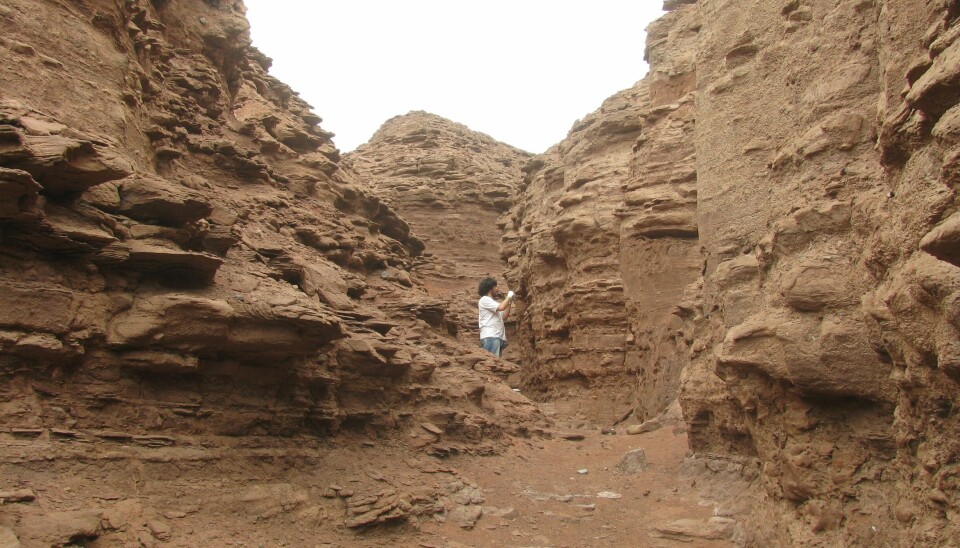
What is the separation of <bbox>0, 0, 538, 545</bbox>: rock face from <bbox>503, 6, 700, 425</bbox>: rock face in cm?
325

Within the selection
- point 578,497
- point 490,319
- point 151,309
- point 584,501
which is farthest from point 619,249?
point 151,309

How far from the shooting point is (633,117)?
1500 centimetres

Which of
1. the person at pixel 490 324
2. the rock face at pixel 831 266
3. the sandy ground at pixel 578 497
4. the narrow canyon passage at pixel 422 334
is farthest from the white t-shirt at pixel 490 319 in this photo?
the rock face at pixel 831 266

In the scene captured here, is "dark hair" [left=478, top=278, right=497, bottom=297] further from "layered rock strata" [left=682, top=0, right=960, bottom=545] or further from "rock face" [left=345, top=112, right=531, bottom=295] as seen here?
"rock face" [left=345, top=112, right=531, bottom=295]

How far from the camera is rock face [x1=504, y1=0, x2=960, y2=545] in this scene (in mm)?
3668

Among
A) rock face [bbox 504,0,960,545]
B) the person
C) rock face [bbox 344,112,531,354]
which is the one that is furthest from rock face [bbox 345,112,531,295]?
rock face [bbox 504,0,960,545]

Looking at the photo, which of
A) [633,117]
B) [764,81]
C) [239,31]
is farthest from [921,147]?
[633,117]

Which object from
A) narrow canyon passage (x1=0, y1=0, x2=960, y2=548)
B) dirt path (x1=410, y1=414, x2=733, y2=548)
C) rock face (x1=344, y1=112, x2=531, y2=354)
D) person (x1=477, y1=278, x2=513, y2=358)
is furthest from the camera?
rock face (x1=344, y1=112, x2=531, y2=354)

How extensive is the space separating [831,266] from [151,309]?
16.6ft

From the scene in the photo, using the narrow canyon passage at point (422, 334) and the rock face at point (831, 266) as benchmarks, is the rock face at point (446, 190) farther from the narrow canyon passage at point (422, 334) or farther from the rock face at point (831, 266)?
the rock face at point (831, 266)

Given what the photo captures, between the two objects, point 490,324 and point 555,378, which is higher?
point 490,324

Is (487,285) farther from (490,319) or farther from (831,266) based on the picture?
(831,266)

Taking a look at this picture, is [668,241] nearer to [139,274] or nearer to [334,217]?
[334,217]

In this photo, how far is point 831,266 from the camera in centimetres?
503
